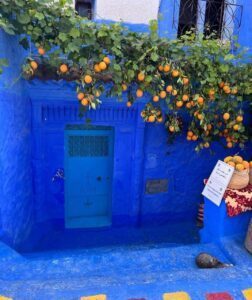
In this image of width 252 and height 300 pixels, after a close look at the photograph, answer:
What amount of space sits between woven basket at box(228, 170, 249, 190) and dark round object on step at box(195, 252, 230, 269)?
0.91m

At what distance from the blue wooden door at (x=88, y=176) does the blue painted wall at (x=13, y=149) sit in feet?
2.71

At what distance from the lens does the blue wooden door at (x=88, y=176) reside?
4980 millimetres

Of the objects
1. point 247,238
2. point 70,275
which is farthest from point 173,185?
point 70,275

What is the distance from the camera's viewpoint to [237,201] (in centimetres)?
346

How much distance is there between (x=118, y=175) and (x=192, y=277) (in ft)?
8.52

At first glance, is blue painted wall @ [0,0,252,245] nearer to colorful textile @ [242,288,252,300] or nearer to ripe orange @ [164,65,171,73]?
ripe orange @ [164,65,171,73]

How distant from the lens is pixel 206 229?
13.0 ft

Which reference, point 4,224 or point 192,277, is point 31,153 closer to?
point 4,224

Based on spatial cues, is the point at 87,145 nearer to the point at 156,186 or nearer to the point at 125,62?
the point at 156,186

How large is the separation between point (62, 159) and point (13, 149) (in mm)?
1305

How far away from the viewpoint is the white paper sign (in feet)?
11.6

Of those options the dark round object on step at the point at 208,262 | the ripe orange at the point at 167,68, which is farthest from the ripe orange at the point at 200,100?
the dark round object on step at the point at 208,262

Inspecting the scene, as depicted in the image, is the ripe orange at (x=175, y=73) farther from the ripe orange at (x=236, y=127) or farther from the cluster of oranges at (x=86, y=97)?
the ripe orange at (x=236, y=127)

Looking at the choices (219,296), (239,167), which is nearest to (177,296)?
(219,296)
